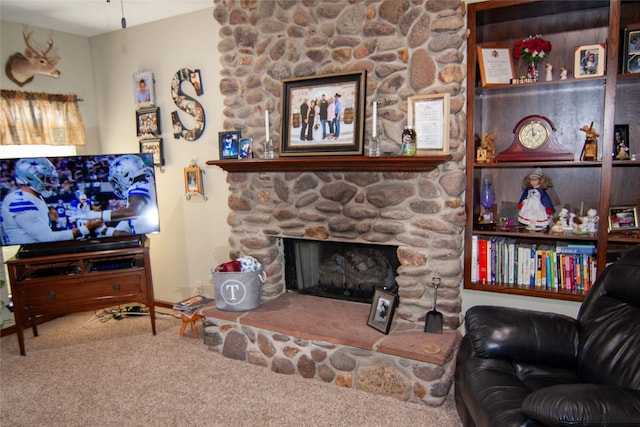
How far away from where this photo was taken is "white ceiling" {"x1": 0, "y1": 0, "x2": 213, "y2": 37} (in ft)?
10.8

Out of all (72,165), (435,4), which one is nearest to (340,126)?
(435,4)

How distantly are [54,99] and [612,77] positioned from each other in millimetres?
4339

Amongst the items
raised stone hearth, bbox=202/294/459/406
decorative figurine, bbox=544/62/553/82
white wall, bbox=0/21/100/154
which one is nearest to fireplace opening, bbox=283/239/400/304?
raised stone hearth, bbox=202/294/459/406

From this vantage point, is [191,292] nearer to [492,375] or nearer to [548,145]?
[492,375]

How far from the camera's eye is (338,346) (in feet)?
8.70

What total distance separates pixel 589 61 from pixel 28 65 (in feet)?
13.9

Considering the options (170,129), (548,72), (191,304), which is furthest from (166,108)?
(548,72)

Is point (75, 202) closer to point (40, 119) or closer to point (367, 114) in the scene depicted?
point (40, 119)

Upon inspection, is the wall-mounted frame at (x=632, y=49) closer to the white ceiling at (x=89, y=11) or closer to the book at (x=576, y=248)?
the book at (x=576, y=248)

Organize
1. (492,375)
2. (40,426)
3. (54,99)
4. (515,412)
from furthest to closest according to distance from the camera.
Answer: (54,99) < (40,426) < (492,375) < (515,412)

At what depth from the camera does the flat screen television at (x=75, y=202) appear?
3244mm

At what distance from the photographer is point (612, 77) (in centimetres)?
238

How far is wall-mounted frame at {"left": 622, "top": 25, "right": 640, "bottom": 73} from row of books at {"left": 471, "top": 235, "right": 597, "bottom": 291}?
104 centimetres

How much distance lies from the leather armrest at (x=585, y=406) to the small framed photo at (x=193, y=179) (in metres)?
3.04
